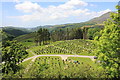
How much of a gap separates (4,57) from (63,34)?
83.5 meters

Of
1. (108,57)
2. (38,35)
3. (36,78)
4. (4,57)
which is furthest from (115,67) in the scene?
(38,35)

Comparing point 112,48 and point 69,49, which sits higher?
point 112,48

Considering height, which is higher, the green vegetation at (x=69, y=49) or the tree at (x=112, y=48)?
the tree at (x=112, y=48)

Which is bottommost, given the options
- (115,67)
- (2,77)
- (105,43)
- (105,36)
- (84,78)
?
(84,78)

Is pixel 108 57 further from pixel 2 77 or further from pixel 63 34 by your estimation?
pixel 63 34

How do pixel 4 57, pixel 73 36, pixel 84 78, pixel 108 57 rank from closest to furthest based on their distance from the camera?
pixel 108 57 < pixel 84 78 < pixel 4 57 < pixel 73 36

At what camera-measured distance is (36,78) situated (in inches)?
441

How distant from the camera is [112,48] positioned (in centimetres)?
1129

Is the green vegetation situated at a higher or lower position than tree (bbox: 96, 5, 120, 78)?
lower

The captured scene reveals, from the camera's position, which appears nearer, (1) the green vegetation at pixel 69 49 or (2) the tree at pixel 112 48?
(2) the tree at pixel 112 48

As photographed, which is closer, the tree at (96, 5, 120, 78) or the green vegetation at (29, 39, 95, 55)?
the tree at (96, 5, 120, 78)

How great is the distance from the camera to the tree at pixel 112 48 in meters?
10.9

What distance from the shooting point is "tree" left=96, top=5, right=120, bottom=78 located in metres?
10.9

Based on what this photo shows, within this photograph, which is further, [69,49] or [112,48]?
[69,49]
